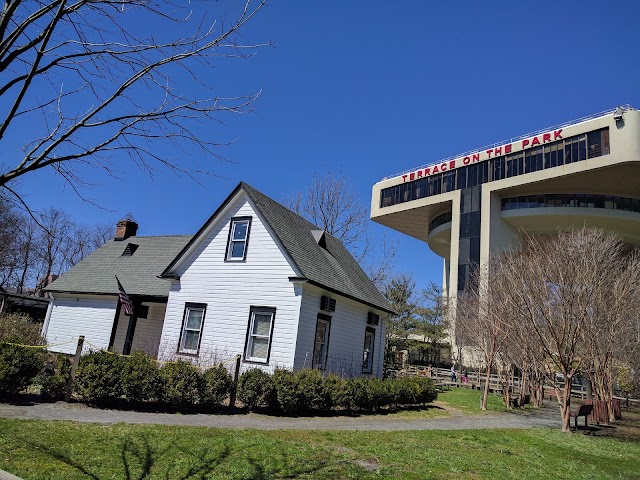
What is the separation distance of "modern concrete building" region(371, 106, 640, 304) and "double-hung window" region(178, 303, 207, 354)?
30916 mm

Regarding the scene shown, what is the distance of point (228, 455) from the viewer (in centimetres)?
762

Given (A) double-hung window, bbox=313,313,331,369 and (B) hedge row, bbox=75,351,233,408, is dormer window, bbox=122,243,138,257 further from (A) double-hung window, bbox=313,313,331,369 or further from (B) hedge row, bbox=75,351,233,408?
(B) hedge row, bbox=75,351,233,408

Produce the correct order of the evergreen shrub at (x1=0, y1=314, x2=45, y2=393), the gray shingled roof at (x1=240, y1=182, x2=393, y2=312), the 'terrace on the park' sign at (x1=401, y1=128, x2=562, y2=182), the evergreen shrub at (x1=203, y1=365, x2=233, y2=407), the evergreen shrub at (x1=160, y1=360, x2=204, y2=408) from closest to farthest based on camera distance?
the evergreen shrub at (x1=0, y1=314, x2=45, y2=393), the evergreen shrub at (x1=160, y1=360, x2=204, y2=408), the evergreen shrub at (x1=203, y1=365, x2=233, y2=407), the gray shingled roof at (x1=240, y1=182, x2=393, y2=312), the 'terrace on the park' sign at (x1=401, y1=128, x2=562, y2=182)

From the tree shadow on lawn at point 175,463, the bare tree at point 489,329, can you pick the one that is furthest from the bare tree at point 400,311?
the tree shadow on lawn at point 175,463

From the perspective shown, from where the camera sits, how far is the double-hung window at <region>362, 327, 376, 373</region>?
21.5 meters

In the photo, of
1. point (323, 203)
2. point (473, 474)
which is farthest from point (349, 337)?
point (323, 203)

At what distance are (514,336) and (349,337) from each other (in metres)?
6.83

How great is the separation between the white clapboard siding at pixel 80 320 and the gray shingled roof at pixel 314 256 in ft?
30.9

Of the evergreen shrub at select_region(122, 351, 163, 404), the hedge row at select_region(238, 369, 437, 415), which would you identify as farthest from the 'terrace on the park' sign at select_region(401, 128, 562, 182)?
the evergreen shrub at select_region(122, 351, 163, 404)

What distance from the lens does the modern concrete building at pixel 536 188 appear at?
144 feet

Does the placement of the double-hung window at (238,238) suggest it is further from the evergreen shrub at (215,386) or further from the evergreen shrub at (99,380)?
the evergreen shrub at (99,380)

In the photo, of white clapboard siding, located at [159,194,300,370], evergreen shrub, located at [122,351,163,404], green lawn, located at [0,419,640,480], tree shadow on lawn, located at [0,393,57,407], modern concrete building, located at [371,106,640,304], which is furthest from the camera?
modern concrete building, located at [371,106,640,304]

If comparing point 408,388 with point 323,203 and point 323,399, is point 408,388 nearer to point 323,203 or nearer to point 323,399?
point 323,399

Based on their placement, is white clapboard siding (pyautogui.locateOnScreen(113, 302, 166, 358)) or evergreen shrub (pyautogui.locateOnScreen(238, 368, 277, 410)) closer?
evergreen shrub (pyautogui.locateOnScreen(238, 368, 277, 410))
